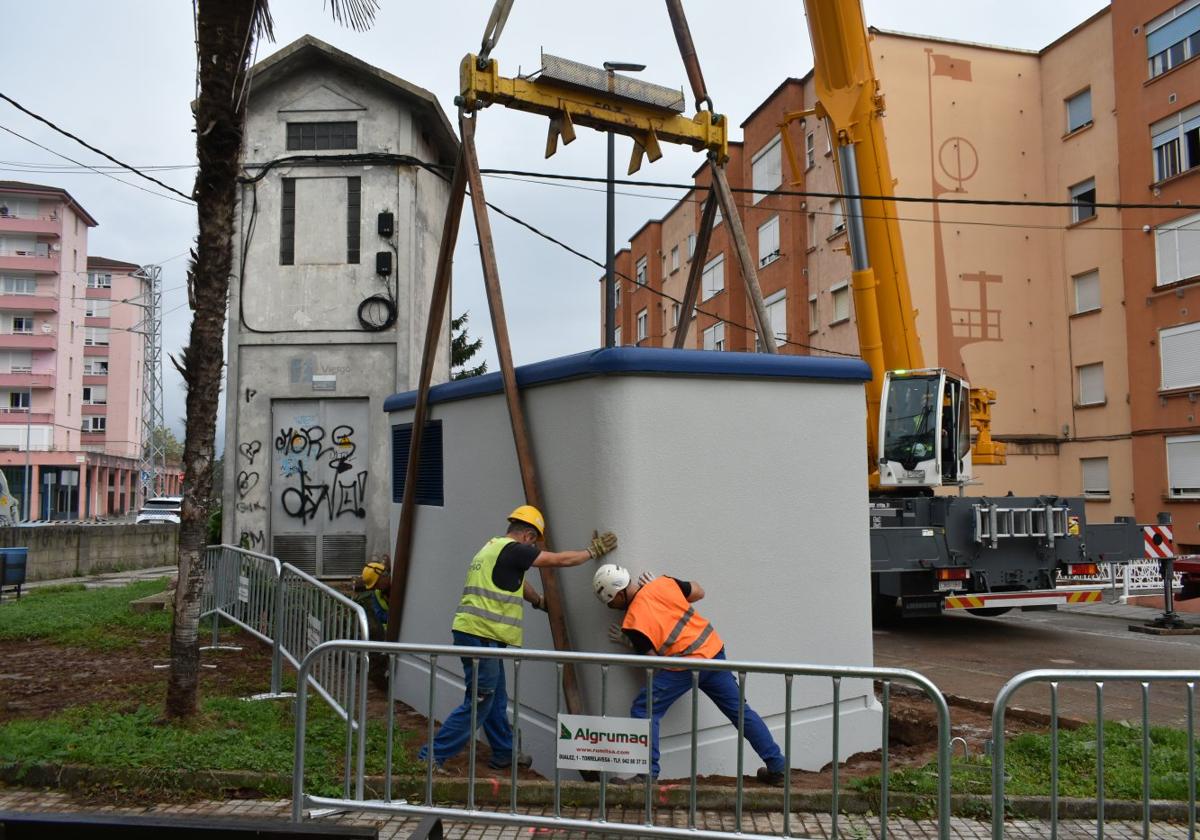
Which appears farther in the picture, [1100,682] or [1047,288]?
[1047,288]

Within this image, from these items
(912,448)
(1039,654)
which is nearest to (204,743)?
(1039,654)

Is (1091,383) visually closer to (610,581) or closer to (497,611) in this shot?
(610,581)

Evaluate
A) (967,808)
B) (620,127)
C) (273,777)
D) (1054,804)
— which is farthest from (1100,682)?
(620,127)

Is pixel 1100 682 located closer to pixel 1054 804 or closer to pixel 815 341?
pixel 1054 804

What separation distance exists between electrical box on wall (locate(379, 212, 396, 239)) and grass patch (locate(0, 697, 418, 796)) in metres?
8.20

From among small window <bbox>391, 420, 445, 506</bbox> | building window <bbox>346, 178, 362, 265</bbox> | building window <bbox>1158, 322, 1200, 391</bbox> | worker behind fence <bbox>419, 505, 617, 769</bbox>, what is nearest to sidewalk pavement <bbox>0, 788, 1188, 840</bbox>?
worker behind fence <bbox>419, 505, 617, 769</bbox>

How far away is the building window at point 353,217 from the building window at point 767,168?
18419 millimetres

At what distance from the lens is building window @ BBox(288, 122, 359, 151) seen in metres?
13.8

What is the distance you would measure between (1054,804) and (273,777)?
12.9 ft

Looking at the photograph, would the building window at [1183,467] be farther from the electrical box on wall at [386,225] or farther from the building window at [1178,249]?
the electrical box on wall at [386,225]

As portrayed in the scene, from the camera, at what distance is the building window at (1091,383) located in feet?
79.8

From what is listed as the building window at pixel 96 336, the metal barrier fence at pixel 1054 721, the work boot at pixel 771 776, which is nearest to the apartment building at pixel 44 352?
the building window at pixel 96 336

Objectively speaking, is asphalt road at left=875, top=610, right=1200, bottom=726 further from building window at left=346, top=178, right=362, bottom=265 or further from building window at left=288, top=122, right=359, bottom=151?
building window at left=288, top=122, right=359, bottom=151

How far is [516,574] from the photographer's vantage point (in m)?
5.78
